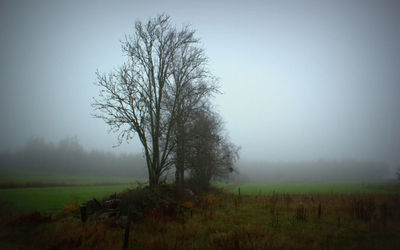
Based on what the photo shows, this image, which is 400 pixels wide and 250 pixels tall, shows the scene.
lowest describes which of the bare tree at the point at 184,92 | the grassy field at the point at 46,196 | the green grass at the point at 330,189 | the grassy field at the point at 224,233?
the green grass at the point at 330,189

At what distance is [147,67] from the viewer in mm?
13266

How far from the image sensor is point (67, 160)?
231 feet

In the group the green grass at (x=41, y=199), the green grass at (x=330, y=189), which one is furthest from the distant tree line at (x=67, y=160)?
the green grass at (x=330, y=189)

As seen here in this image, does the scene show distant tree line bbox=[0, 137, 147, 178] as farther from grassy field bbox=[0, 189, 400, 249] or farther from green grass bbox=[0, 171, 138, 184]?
grassy field bbox=[0, 189, 400, 249]

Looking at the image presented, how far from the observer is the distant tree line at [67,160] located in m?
59.9

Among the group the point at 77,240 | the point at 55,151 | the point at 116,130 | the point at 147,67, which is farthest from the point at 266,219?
the point at 55,151

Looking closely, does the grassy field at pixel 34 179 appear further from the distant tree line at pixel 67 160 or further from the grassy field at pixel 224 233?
the grassy field at pixel 224 233

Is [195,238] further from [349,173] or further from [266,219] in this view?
[349,173]

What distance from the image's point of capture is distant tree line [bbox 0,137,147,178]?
59.9 m

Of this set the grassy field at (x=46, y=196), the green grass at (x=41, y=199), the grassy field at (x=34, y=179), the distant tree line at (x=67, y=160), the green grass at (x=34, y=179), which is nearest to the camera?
the green grass at (x=41, y=199)

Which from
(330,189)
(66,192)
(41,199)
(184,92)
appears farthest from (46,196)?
(330,189)

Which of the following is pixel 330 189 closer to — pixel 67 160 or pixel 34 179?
pixel 34 179

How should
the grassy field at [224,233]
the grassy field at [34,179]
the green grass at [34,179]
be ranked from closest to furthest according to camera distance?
the grassy field at [224,233]
the grassy field at [34,179]
the green grass at [34,179]

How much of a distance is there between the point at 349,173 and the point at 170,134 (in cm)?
10521
